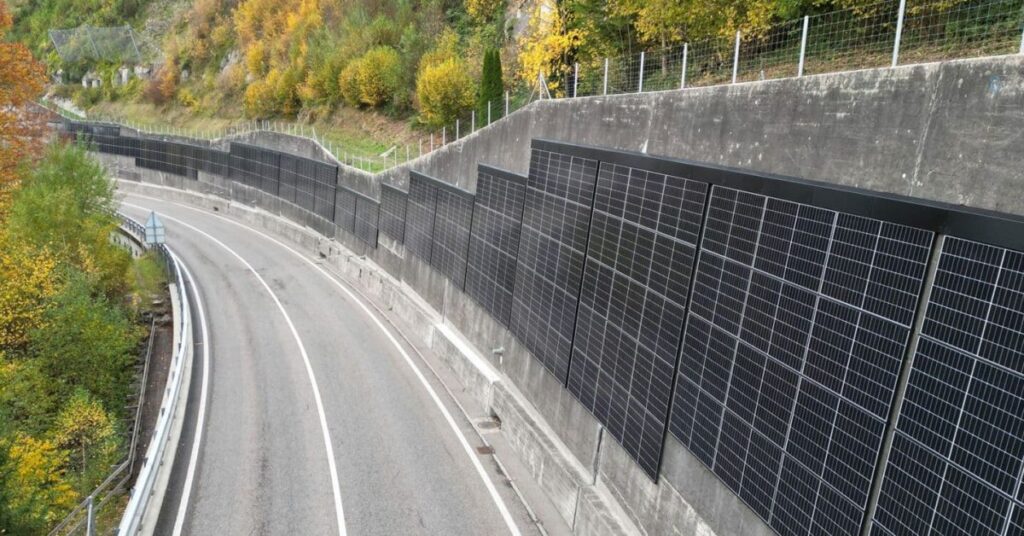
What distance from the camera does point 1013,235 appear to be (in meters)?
5.30

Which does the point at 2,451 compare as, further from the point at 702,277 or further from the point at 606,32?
the point at 606,32

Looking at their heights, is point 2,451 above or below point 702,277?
below

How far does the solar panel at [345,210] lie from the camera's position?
3412 cm

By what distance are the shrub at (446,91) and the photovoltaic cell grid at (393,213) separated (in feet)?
32.6

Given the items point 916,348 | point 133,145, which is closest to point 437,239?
point 916,348

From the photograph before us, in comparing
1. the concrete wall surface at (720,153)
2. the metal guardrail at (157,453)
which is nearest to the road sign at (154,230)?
the metal guardrail at (157,453)

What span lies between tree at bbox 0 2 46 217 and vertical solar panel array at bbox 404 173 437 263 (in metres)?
20.7

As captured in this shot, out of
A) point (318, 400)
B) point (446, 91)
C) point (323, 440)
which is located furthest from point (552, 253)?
point (446, 91)

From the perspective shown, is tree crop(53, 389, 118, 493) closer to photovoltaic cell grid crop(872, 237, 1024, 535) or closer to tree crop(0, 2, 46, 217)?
tree crop(0, 2, 46, 217)

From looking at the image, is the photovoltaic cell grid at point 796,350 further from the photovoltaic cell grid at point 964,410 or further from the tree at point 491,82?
the tree at point 491,82

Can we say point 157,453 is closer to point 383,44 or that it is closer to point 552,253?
point 552,253

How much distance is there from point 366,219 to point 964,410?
1142 inches

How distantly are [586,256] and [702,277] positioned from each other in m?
3.99

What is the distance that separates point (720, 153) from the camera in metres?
10.3
